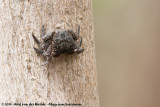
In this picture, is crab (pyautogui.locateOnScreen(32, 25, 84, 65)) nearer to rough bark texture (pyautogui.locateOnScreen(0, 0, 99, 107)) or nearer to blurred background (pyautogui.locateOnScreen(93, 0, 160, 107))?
rough bark texture (pyautogui.locateOnScreen(0, 0, 99, 107))

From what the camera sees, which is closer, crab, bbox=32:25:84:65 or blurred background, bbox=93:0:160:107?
crab, bbox=32:25:84:65

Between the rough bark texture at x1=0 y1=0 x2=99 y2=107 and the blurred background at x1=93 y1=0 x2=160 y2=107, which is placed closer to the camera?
the rough bark texture at x1=0 y1=0 x2=99 y2=107

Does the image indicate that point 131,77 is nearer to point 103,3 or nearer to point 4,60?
point 103,3

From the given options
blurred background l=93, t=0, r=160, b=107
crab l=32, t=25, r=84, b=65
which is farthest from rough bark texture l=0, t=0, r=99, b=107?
blurred background l=93, t=0, r=160, b=107

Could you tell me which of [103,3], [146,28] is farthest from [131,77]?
[103,3]
